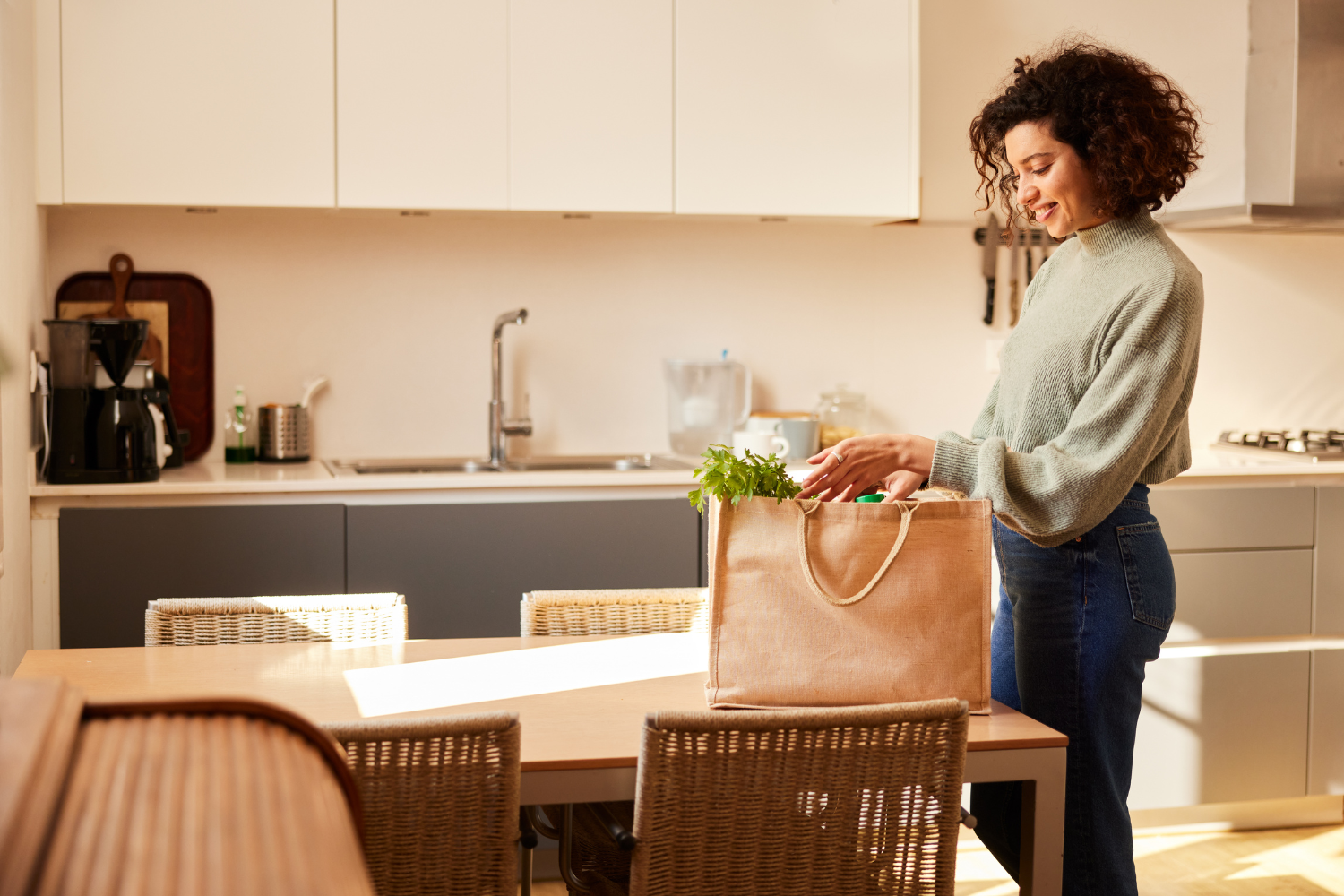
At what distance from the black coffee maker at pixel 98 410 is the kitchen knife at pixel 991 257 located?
223 cm

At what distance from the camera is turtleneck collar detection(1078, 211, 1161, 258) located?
1.56 meters

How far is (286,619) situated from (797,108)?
5.99 feet

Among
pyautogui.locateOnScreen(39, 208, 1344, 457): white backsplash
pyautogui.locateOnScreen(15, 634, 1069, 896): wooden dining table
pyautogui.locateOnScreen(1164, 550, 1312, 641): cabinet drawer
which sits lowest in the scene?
pyautogui.locateOnScreen(1164, 550, 1312, 641): cabinet drawer

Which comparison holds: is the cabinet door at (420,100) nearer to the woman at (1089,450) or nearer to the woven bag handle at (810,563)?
the woman at (1089,450)

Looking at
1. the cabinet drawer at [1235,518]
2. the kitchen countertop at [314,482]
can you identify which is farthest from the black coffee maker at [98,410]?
the cabinet drawer at [1235,518]

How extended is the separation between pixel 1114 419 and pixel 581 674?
0.73 meters

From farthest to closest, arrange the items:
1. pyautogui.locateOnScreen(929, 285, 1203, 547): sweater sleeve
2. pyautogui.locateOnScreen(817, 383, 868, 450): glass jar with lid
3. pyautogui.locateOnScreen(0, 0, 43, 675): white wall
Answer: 1. pyautogui.locateOnScreen(817, 383, 868, 450): glass jar with lid
2. pyautogui.locateOnScreen(0, 0, 43, 675): white wall
3. pyautogui.locateOnScreen(929, 285, 1203, 547): sweater sleeve

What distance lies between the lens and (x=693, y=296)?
131 inches

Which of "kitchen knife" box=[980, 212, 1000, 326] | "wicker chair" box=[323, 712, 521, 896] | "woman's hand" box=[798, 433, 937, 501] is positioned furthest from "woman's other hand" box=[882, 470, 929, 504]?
"kitchen knife" box=[980, 212, 1000, 326]

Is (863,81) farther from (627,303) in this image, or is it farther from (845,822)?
(845,822)

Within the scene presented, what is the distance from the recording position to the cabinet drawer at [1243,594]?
9.62ft

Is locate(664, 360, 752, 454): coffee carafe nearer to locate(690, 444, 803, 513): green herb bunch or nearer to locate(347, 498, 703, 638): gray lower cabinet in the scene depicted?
locate(347, 498, 703, 638): gray lower cabinet

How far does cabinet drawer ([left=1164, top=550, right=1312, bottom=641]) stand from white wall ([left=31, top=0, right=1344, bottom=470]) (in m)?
0.72

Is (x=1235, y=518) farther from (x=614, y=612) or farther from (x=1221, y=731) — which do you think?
(x=614, y=612)
